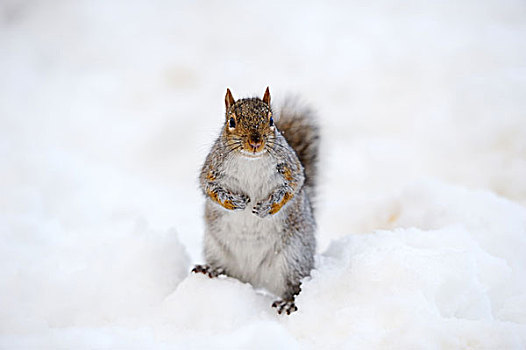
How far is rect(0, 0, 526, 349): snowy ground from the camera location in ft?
6.10

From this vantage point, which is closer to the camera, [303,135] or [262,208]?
[262,208]

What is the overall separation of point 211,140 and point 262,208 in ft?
1.29

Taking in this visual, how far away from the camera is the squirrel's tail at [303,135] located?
249cm

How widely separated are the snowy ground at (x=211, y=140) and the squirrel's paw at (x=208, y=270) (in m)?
0.07

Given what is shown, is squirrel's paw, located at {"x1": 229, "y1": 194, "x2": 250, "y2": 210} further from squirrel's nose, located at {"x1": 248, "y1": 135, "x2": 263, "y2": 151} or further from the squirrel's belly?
squirrel's nose, located at {"x1": 248, "y1": 135, "x2": 263, "y2": 151}

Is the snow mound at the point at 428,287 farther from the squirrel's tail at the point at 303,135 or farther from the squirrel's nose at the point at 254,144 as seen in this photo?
the squirrel's nose at the point at 254,144

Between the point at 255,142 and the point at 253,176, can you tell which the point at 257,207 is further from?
the point at 255,142

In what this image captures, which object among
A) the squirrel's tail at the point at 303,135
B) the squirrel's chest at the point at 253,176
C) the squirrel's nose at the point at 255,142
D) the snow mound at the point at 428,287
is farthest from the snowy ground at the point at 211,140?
the squirrel's nose at the point at 255,142

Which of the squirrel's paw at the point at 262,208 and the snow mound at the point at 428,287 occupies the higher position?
the squirrel's paw at the point at 262,208

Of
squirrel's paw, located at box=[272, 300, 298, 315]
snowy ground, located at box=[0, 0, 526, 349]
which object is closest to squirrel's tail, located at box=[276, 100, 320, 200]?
snowy ground, located at box=[0, 0, 526, 349]

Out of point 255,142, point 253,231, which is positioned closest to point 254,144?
point 255,142

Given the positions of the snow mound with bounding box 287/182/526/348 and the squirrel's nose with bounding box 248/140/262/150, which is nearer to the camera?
the snow mound with bounding box 287/182/526/348

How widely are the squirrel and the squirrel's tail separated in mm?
226

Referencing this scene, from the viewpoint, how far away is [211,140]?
85.3 inches
